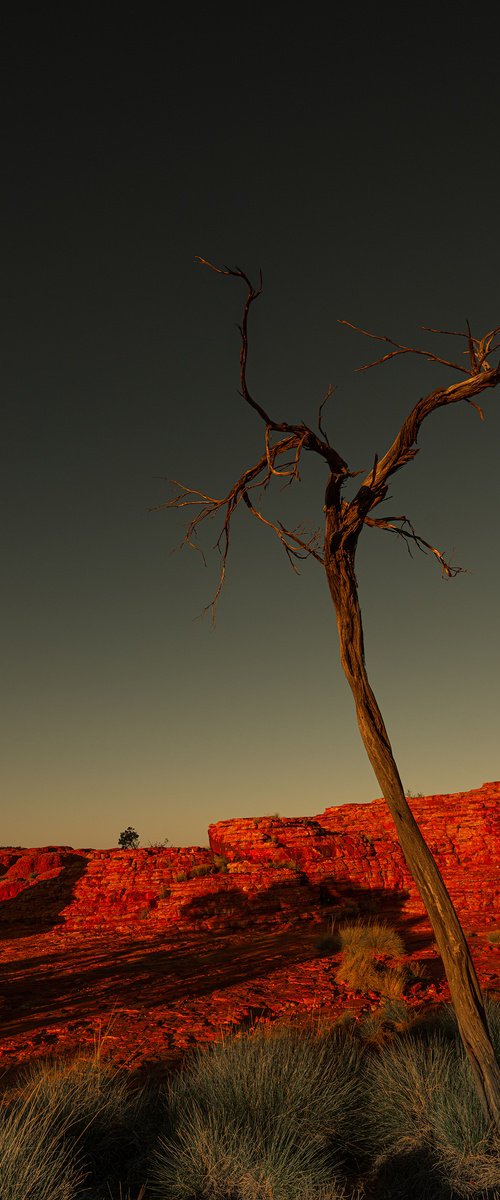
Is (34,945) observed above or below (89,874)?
below

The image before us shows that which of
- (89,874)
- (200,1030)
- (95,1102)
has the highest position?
(89,874)

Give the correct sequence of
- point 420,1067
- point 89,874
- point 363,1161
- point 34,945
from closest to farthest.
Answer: point 363,1161 → point 420,1067 → point 34,945 → point 89,874

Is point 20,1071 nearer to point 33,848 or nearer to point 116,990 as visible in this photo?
point 116,990

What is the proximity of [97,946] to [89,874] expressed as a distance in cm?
875

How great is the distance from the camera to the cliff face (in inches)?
822

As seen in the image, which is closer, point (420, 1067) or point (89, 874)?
point (420, 1067)

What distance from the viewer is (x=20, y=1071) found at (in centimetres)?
732

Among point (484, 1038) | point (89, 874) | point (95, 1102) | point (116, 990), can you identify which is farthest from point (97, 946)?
point (484, 1038)

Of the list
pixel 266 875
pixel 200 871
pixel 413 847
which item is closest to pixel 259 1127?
pixel 413 847

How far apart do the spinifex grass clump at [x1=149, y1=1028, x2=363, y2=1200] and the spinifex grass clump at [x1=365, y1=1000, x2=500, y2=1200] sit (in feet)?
0.86

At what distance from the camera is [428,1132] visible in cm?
447

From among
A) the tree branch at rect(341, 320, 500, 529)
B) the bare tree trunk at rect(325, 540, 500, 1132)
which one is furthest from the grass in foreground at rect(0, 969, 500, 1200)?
the tree branch at rect(341, 320, 500, 529)

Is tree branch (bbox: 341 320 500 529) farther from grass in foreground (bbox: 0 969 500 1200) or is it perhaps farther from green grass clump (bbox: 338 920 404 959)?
green grass clump (bbox: 338 920 404 959)

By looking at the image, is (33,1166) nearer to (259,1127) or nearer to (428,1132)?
(259,1127)
